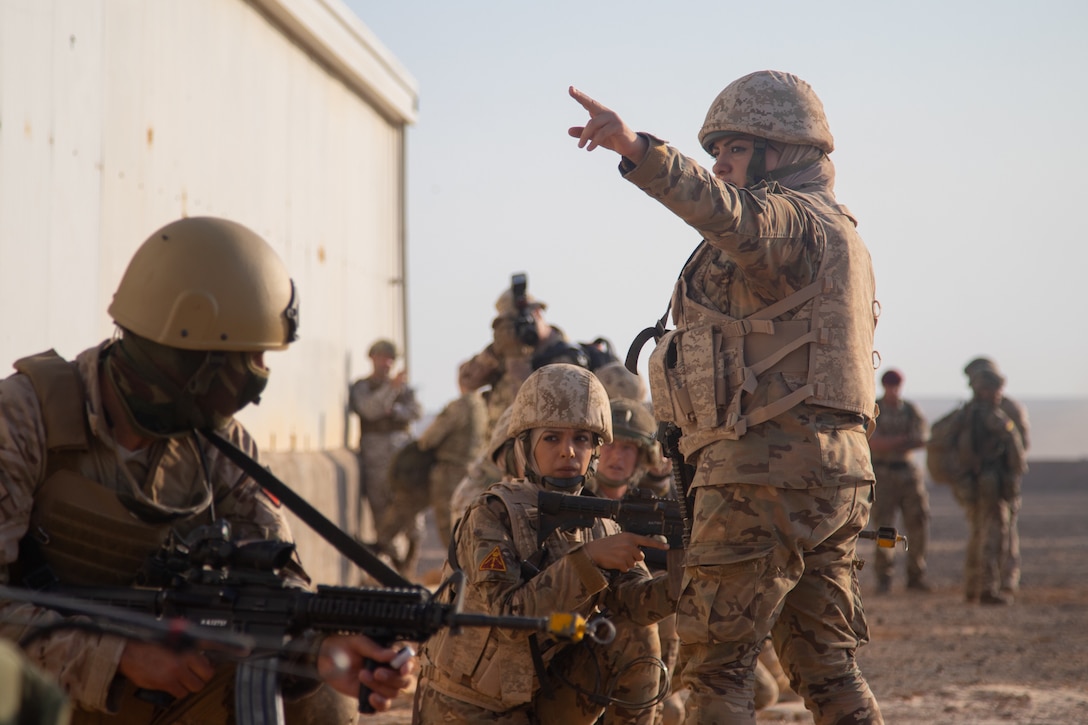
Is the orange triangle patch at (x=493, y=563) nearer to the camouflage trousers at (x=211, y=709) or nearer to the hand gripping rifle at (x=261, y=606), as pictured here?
the camouflage trousers at (x=211, y=709)

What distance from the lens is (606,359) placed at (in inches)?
293

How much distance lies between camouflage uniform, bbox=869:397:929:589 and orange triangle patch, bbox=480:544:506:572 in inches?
398

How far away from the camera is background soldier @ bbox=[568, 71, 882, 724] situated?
156 inches

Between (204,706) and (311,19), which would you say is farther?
(311,19)

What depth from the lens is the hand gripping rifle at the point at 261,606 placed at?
2992mm

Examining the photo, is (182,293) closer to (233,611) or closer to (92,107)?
(233,611)

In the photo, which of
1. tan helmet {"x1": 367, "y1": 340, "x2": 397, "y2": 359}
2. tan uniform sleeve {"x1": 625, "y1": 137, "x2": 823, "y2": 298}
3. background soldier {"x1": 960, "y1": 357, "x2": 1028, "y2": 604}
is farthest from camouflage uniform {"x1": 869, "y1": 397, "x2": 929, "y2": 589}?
tan uniform sleeve {"x1": 625, "y1": 137, "x2": 823, "y2": 298}

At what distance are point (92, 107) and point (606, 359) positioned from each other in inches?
122

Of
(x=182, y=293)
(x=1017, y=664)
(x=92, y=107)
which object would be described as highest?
(x=92, y=107)

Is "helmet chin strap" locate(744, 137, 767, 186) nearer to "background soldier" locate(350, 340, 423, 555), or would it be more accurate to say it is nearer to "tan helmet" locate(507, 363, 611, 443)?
"tan helmet" locate(507, 363, 611, 443)

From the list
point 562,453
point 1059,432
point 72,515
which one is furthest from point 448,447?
point 1059,432

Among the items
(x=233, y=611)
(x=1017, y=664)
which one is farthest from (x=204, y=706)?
(x=1017, y=664)

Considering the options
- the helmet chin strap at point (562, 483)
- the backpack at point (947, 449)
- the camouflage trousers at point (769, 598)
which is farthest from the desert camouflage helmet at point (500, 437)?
the backpack at point (947, 449)

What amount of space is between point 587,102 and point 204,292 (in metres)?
1.21
